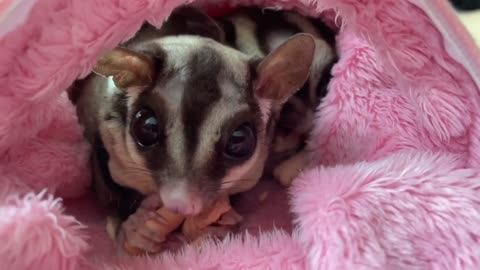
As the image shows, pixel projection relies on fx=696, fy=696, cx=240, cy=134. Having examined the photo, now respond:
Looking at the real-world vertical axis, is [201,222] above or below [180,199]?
below

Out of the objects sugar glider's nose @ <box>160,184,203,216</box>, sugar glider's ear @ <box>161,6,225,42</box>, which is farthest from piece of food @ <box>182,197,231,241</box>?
sugar glider's ear @ <box>161,6,225,42</box>

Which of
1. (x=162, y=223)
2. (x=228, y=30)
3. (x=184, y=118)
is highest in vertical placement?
(x=184, y=118)

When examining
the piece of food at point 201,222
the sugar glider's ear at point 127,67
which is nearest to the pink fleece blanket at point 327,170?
the sugar glider's ear at point 127,67

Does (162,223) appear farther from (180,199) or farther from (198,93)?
(198,93)

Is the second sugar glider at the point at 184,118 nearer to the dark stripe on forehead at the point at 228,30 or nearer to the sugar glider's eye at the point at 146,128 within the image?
the sugar glider's eye at the point at 146,128

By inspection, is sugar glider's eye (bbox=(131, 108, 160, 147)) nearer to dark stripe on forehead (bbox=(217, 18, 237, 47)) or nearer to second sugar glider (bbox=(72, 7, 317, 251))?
second sugar glider (bbox=(72, 7, 317, 251))

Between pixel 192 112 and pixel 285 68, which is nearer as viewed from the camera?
pixel 192 112

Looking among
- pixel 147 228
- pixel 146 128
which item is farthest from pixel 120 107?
pixel 147 228
